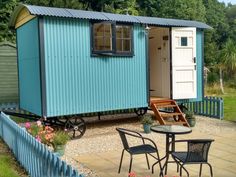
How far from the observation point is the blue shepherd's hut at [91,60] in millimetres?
8266

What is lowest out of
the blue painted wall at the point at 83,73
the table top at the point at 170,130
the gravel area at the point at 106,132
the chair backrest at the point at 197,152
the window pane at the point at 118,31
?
the gravel area at the point at 106,132

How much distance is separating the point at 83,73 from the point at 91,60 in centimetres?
43

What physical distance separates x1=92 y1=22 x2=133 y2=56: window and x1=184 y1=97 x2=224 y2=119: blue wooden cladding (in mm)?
3978

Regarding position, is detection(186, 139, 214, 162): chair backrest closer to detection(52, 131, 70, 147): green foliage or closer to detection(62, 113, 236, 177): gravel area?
detection(62, 113, 236, 177): gravel area

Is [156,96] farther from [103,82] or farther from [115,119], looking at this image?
[103,82]

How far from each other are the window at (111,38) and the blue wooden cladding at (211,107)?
398 centimetres

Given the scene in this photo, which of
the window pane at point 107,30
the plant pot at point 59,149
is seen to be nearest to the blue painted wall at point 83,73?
the window pane at point 107,30

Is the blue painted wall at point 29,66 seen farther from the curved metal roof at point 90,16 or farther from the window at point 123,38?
the window at point 123,38

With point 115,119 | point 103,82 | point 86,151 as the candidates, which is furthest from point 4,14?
point 86,151

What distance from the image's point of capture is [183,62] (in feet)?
35.0

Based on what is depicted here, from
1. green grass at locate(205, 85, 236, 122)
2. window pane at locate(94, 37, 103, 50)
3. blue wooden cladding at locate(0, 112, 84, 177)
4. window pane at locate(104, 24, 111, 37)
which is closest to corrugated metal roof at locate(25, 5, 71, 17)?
window pane at locate(94, 37, 103, 50)

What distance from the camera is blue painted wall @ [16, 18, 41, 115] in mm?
8516

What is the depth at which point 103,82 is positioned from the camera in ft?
30.0

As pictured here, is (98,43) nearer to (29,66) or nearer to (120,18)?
(120,18)
